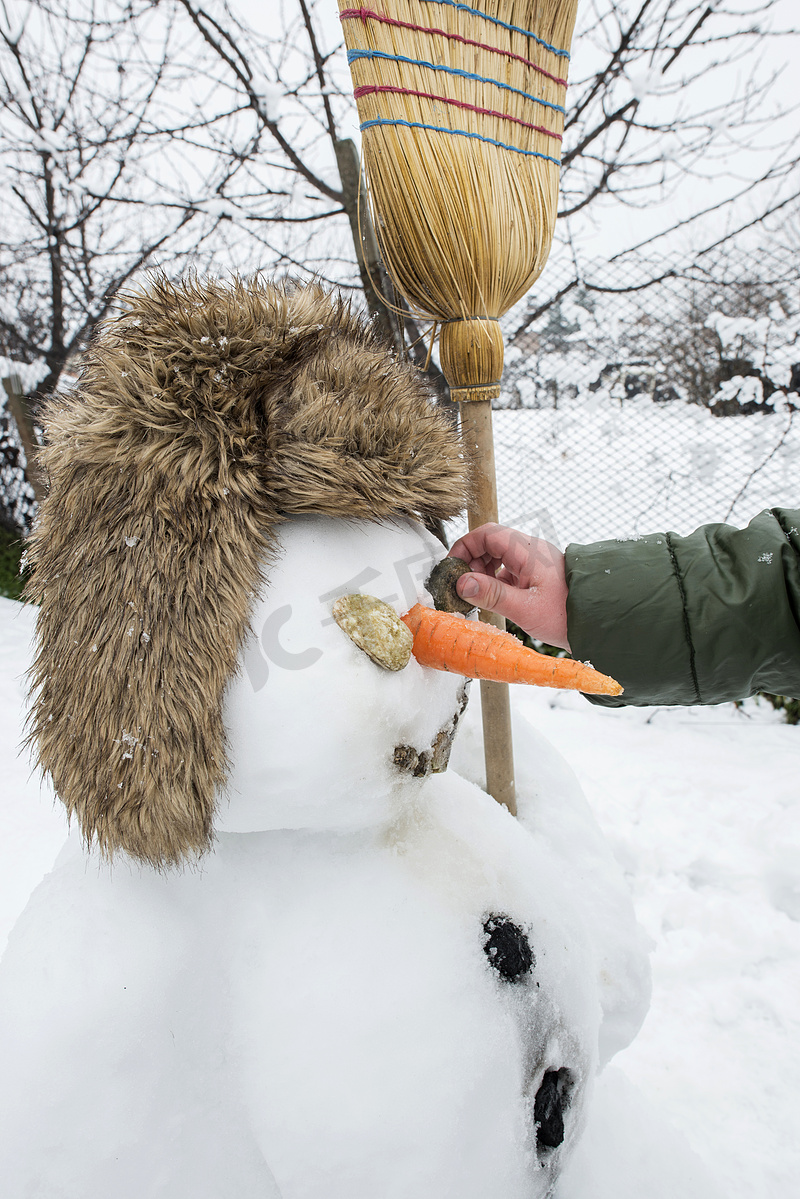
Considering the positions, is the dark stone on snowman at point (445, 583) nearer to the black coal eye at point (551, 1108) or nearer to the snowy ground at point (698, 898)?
the black coal eye at point (551, 1108)

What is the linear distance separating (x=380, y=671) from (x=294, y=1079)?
0.44m

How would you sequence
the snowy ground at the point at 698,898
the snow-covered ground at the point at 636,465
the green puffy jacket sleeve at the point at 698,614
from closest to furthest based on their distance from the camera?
the green puffy jacket sleeve at the point at 698,614
the snowy ground at the point at 698,898
the snow-covered ground at the point at 636,465

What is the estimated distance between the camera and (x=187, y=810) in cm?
62

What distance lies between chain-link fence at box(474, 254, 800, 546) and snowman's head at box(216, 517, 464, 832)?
2601 millimetres

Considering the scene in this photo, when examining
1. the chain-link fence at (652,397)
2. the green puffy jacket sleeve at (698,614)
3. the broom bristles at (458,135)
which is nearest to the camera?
the broom bristles at (458,135)

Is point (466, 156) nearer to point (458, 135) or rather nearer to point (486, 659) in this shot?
point (458, 135)

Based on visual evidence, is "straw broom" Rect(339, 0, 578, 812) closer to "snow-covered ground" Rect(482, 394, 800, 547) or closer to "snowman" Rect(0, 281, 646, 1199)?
"snowman" Rect(0, 281, 646, 1199)

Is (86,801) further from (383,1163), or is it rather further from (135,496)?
(383,1163)

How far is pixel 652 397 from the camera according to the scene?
136 inches

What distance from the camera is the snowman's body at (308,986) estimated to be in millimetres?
629

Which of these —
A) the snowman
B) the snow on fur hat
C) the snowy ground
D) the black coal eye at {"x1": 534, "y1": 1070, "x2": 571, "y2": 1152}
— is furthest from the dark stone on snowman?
the snowy ground

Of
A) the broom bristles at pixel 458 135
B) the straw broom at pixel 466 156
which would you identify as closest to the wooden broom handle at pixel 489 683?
the straw broom at pixel 466 156

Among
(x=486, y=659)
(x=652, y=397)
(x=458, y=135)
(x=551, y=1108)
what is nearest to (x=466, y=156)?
(x=458, y=135)

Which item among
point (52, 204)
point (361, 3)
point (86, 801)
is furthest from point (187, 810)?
point (52, 204)
